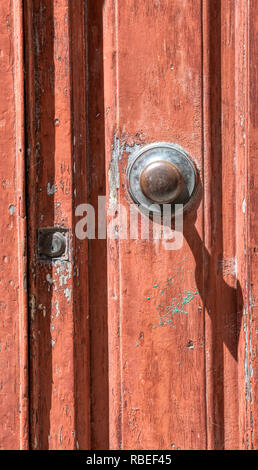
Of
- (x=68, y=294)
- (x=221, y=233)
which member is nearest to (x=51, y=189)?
(x=68, y=294)

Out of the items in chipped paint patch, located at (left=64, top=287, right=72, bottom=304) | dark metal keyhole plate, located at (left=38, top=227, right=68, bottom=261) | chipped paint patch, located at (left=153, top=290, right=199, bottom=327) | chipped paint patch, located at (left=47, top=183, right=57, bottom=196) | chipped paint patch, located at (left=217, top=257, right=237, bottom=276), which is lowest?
chipped paint patch, located at (left=153, top=290, right=199, bottom=327)

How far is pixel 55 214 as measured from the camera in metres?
0.55

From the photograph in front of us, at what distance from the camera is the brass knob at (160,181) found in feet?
1.60

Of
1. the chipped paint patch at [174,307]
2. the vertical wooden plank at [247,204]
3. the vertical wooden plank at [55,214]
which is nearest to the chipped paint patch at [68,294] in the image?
the vertical wooden plank at [55,214]

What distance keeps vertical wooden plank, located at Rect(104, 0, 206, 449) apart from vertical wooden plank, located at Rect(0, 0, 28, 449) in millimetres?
128

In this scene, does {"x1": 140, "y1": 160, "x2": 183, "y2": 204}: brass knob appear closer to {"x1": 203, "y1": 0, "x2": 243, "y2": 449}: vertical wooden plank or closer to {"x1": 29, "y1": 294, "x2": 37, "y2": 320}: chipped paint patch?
{"x1": 203, "y1": 0, "x2": 243, "y2": 449}: vertical wooden plank

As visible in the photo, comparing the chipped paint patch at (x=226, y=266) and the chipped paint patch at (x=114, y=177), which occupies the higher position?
the chipped paint patch at (x=114, y=177)

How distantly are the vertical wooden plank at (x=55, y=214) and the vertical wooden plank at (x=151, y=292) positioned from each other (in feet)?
0.16

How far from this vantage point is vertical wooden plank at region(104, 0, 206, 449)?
0.55 m

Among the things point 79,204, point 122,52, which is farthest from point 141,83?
point 79,204

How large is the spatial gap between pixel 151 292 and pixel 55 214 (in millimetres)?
183

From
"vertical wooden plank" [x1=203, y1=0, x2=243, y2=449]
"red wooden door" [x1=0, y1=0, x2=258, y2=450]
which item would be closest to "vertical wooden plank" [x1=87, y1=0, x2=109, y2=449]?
"red wooden door" [x1=0, y1=0, x2=258, y2=450]

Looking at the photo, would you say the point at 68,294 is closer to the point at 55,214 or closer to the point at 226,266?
the point at 55,214

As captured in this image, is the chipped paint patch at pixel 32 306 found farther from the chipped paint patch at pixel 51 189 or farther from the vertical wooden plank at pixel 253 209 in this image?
the vertical wooden plank at pixel 253 209
